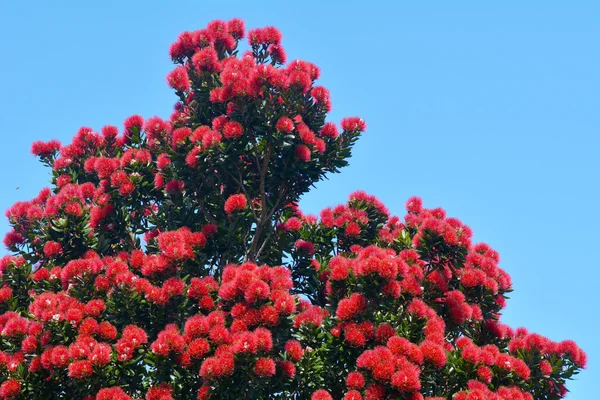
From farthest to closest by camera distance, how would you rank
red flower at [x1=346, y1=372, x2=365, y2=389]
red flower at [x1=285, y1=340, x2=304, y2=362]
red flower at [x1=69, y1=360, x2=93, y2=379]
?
red flower at [x1=285, y1=340, x2=304, y2=362], red flower at [x1=69, y1=360, x2=93, y2=379], red flower at [x1=346, y1=372, x2=365, y2=389]

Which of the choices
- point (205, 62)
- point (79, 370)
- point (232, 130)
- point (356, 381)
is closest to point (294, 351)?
point (356, 381)

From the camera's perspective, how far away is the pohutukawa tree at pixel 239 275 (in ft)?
24.9

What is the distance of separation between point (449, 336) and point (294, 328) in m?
2.29

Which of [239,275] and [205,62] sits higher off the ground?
[205,62]

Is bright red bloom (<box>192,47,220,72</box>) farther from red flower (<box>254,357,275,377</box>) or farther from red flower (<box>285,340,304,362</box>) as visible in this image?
red flower (<box>254,357,275,377</box>)

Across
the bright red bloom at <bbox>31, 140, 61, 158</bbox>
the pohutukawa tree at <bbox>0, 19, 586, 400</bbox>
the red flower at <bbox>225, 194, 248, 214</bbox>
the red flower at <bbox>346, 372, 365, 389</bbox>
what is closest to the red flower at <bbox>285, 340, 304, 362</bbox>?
the pohutukawa tree at <bbox>0, 19, 586, 400</bbox>

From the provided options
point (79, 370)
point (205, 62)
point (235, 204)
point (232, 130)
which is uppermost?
point (205, 62)

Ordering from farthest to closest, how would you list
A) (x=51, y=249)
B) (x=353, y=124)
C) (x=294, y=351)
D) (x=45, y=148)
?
(x=45, y=148), (x=353, y=124), (x=51, y=249), (x=294, y=351)

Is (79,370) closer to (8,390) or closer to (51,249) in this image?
(8,390)

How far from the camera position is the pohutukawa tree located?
759cm

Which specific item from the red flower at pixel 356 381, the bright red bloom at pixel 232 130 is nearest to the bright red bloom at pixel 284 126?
the bright red bloom at pixel 232 130

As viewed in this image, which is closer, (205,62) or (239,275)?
(239,275)

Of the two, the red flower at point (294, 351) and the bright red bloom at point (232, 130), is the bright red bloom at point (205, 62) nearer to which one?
the bright red bloom at point (232, 130)

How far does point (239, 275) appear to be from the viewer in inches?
312
